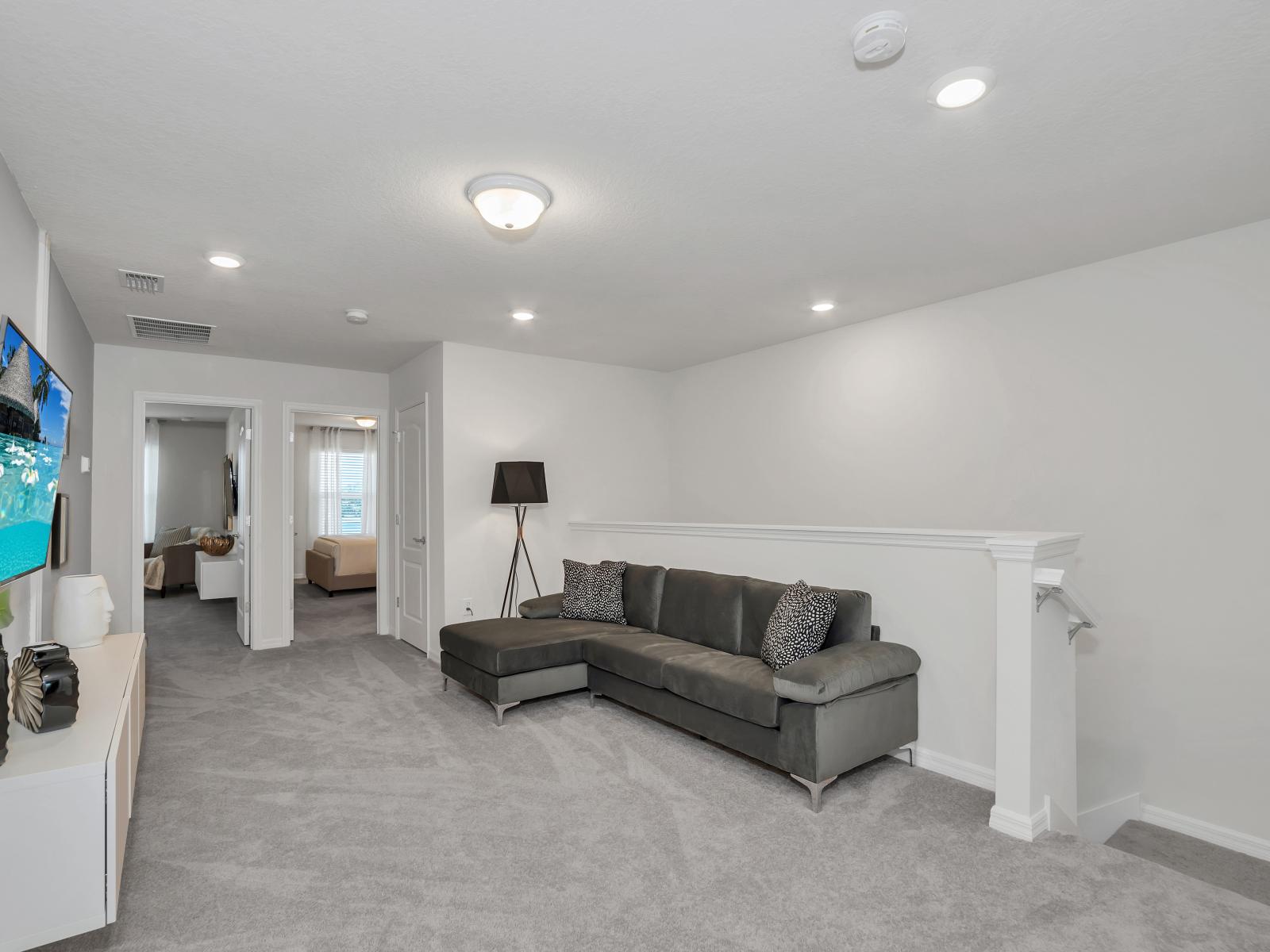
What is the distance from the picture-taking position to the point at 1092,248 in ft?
10.9

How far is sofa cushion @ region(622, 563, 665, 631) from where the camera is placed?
4.35 meters

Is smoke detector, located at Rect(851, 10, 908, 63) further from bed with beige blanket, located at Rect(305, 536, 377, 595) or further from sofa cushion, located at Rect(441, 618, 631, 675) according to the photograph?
bed with beige blanket, located at Rect(305, 536, 377, 595)

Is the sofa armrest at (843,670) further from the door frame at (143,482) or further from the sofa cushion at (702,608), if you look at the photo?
the door frame at (143,482)

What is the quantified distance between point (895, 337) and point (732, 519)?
2058mm

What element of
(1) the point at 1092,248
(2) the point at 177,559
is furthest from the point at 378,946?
(2) the point at 177,559

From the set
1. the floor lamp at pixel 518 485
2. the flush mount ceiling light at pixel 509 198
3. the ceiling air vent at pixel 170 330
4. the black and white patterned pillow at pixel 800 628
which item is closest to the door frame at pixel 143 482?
the ceiling air vent at pixel 170 330

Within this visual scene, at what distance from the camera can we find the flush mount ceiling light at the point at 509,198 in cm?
252

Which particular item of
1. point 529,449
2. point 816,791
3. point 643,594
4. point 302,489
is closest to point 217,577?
point 302,489

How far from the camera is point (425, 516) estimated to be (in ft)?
17.6

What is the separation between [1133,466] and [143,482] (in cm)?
644

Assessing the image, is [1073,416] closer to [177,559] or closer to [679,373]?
[679,373]

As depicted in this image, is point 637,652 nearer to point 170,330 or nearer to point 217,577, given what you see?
point 170,330

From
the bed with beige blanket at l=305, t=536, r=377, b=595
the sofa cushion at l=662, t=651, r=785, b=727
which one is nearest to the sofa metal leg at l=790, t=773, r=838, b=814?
the sofa cushion at l=662, t=651, r=785, b=727

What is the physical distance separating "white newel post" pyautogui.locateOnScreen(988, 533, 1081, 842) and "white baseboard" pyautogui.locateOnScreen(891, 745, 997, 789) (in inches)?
11.4
